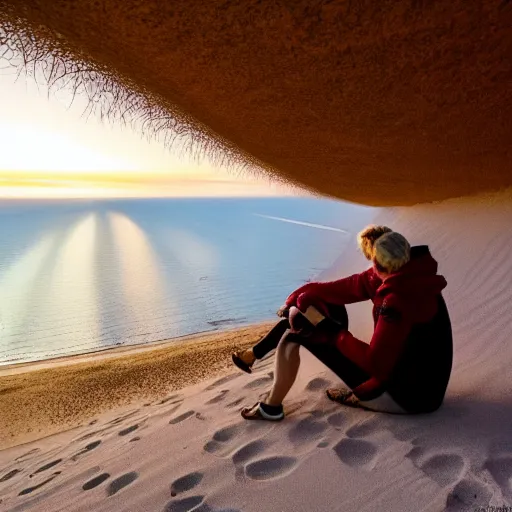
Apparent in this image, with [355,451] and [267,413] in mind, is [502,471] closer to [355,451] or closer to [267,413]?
[355,451]

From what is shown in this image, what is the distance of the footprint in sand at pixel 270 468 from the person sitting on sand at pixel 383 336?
397 mm

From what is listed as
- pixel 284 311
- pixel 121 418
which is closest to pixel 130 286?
pixel 121 418

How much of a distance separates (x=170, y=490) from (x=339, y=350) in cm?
103

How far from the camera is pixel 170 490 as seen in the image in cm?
193

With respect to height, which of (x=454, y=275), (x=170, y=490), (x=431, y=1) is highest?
(x=431, y=1)

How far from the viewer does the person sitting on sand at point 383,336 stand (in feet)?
6.63

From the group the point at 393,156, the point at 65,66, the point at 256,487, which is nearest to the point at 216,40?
the point at 65,66

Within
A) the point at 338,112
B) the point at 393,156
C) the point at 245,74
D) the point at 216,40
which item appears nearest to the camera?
the point at 216,40

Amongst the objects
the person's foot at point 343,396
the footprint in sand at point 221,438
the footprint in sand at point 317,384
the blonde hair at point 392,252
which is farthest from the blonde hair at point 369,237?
the footprint in sand at point 221,438

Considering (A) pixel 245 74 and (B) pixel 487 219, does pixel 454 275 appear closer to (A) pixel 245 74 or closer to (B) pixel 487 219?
(B) pixel 487 219

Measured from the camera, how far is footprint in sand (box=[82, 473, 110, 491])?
2.14 m

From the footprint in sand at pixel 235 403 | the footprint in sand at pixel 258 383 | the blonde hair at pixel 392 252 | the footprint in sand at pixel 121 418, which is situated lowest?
the footprint in sand at pixel 121 418

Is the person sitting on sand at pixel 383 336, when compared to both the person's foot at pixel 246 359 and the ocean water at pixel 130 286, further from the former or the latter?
the ocean water at pixel 130 286

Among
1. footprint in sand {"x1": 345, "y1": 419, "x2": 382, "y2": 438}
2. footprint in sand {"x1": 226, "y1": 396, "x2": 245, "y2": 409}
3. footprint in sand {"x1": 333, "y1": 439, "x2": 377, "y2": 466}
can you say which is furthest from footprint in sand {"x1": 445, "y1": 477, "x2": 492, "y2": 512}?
footprint in sand {"x1": 226, "y1": 396, "x2": 245, "y2": 409}
